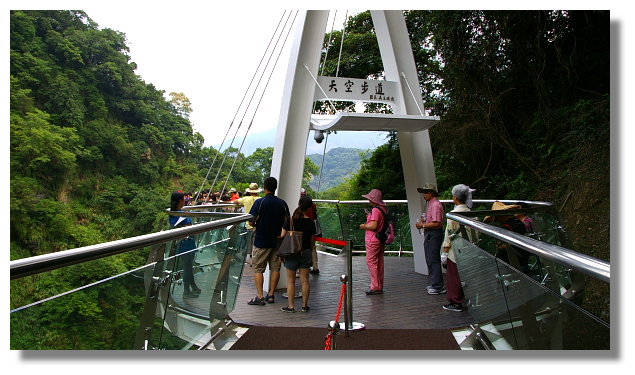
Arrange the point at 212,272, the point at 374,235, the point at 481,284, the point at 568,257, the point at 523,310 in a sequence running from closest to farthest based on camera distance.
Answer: the point at 568,257, the point at 523,310, the point at 481,284, the point at 212,272, the point at 374,235

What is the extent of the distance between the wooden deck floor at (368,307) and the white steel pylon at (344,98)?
1010 mm

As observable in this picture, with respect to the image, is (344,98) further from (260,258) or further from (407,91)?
(260,258)

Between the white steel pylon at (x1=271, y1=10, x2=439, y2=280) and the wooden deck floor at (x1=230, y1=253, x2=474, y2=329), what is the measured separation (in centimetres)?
101

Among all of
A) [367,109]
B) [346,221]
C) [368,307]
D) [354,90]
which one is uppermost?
[367,109]

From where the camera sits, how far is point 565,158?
417 inches

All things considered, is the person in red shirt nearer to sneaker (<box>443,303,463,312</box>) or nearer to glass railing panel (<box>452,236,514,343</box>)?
sneaker (<box>443,303,463,312</box>)

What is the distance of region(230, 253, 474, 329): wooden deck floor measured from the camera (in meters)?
5.05

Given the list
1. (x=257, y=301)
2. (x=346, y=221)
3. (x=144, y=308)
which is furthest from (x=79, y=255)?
(x=346, y=221)

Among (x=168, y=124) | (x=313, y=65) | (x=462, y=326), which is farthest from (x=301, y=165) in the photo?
(x=168, y=124)

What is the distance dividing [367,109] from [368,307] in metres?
11.6

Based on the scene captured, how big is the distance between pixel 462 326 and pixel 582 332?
2.94m

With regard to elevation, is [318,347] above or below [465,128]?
below

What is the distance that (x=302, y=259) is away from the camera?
5441mm

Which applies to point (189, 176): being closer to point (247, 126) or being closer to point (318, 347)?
point (247, 126)
